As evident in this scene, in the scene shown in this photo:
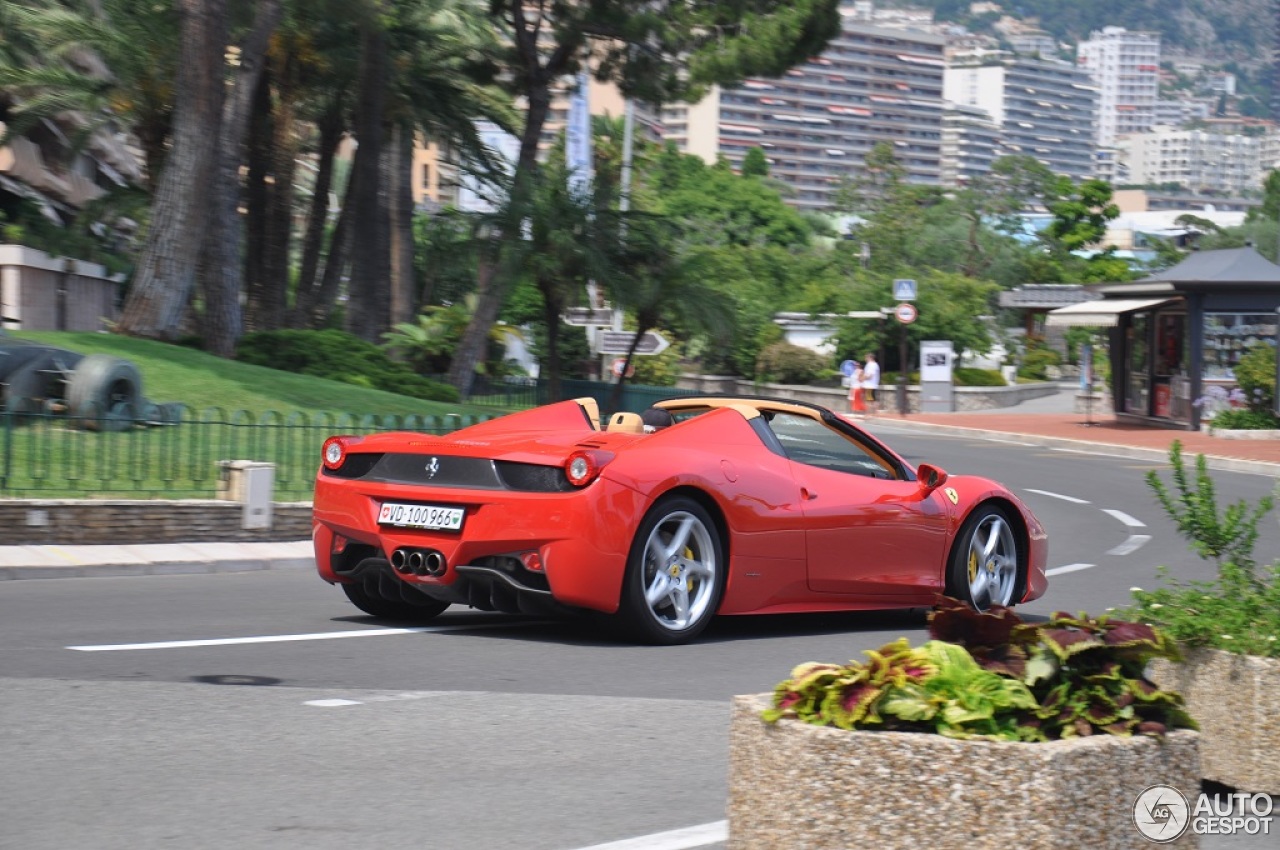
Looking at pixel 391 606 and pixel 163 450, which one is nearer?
pixel 391 606

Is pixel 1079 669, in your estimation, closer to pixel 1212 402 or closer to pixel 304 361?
pixel 304 361

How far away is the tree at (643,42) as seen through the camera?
1172 inches

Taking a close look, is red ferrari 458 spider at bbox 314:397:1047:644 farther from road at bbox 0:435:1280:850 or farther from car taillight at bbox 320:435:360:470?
road at bbox 0:435:1280:850

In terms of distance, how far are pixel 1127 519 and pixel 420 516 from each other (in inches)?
470

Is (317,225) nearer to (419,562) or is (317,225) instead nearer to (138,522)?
(138,522)

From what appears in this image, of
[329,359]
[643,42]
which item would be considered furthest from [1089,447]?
[329,359]

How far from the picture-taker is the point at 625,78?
31.8 m

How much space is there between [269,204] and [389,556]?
25.5 meters

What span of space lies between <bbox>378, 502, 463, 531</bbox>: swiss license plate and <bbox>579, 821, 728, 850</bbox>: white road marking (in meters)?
3.46

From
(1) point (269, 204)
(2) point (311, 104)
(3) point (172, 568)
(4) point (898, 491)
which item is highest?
(2) point (311, 104)

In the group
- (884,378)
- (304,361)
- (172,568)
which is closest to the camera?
(172,568)

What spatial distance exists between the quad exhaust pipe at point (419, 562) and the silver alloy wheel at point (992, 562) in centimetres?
338

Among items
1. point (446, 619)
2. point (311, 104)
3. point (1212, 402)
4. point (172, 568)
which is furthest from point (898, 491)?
point (1212, 402)

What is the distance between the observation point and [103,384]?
1636 centimetres
